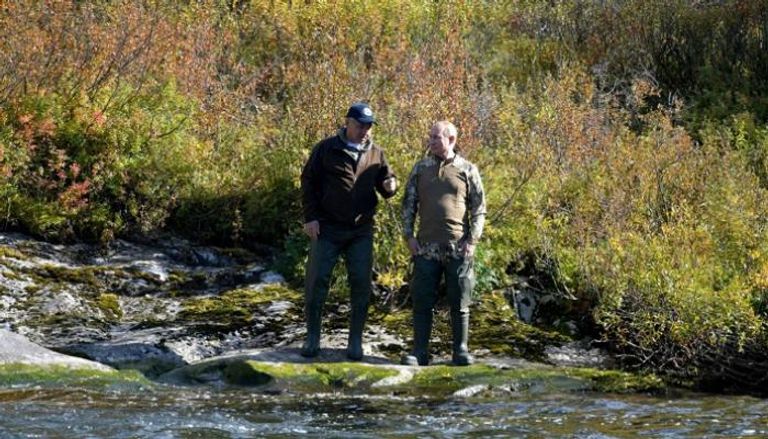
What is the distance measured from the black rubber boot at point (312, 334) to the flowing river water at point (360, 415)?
684mm

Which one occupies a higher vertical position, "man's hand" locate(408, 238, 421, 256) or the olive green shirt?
the olive green shirt

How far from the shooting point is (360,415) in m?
8.31

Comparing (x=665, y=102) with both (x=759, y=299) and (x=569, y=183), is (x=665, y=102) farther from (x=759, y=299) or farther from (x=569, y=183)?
(x=759, y=299)

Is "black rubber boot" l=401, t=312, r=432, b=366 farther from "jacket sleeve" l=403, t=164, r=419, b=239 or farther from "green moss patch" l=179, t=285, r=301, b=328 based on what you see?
"green moss patch" l=179, t=285, r=301, b=328

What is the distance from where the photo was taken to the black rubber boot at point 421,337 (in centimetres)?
959

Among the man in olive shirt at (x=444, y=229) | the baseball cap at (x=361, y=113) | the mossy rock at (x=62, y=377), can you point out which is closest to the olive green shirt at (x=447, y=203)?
the man in olive shirt at (x=444, y=229)

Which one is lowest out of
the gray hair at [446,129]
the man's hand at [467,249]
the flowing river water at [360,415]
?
the flowing river water at [360,415]

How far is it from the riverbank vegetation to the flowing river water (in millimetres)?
1227

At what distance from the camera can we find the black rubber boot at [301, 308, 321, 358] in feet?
31.4

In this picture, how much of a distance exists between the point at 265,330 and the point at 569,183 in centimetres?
383

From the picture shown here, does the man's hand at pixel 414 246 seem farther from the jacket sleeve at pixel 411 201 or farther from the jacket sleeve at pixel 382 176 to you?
the jacket sleeve at pixel 382 176

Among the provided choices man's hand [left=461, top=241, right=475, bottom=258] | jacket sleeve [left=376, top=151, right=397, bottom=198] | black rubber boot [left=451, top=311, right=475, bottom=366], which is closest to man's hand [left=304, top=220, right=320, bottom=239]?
jacket sleeve [left=376, top=151, right=397, bottom=198]

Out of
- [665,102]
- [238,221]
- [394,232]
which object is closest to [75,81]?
[238,221]

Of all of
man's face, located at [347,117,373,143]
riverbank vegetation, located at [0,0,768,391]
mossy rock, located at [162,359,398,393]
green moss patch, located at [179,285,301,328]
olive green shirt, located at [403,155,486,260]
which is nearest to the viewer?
mossy rock, located at [162,359,398,393]
